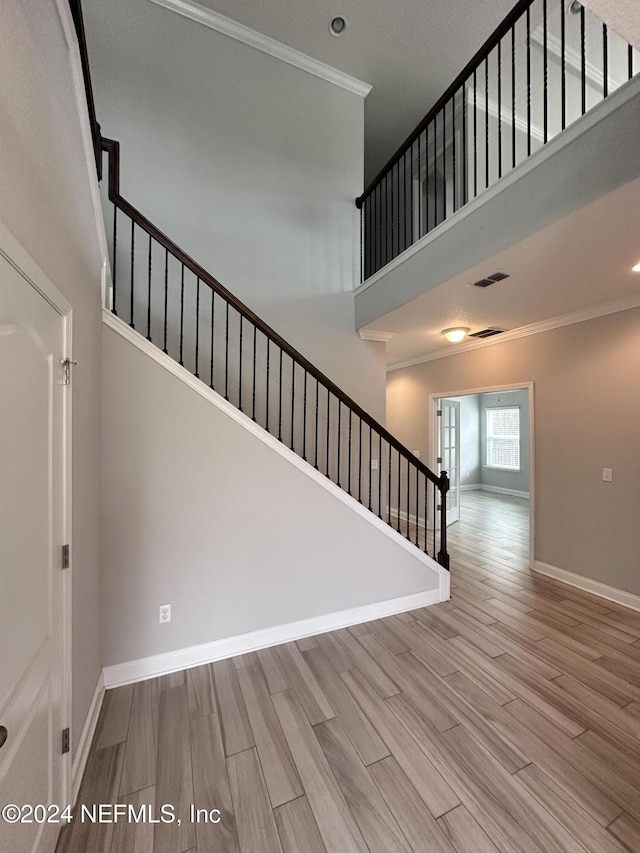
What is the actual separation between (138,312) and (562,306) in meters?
3.95

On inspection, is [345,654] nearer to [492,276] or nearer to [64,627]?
[64,627]

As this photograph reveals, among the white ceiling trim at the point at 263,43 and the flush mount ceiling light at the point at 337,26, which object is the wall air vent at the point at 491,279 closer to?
the flush mount ceiling light at the point at 337,26

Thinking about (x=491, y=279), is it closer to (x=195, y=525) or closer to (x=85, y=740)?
(x=195, y=525)

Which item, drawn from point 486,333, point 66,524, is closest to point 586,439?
point 486,333

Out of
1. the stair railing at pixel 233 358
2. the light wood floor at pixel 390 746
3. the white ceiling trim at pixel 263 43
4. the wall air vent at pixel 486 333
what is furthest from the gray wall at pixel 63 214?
the wall air vent at pixel 486 333

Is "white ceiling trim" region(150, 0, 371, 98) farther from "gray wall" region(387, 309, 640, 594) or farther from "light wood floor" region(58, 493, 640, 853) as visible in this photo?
"light wood floor" region(58, 493, 640, 853)

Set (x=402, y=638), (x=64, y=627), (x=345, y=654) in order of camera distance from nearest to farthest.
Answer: (x=64, y=627)
(x=345, y=654)
(x=402, y=638)

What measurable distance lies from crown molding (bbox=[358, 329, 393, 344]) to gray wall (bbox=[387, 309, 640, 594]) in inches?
56.2

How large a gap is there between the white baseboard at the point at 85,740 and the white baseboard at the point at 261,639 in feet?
0.55

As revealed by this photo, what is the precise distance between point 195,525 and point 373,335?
2.88 metres

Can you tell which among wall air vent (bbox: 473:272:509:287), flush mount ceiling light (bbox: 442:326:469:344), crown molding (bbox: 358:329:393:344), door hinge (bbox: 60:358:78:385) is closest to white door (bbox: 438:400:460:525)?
flush mount ceiling light (bbox: 442:326:469:344)

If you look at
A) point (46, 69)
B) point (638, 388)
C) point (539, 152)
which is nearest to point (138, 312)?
point (46, 69)

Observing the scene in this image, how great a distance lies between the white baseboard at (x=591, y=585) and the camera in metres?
3.02

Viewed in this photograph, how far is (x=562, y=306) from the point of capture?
3197mm
